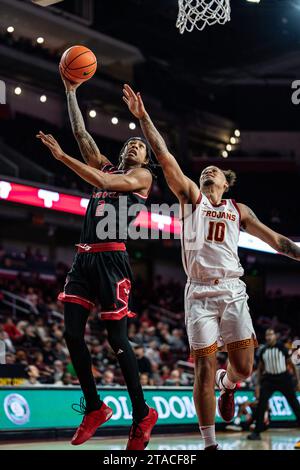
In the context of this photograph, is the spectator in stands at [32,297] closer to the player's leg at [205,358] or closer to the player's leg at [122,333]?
the player's leg at [205,358]

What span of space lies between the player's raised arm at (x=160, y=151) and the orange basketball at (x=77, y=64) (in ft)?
1.54

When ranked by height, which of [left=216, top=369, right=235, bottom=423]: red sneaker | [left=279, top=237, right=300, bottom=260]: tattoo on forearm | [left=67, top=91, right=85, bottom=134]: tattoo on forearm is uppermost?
[left=67, top=91, right=85, bottom=134]: tattoo on forearm

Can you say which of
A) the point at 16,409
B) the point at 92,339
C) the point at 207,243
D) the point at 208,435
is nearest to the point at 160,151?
the point at 207,243

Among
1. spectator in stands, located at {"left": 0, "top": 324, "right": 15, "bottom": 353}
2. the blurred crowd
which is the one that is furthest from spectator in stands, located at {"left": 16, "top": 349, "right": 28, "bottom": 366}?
spectator in stands, located at {"left": 0, "top": 324, "right": 15, "bottom": 353}

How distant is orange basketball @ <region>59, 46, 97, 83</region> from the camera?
6.54 meters

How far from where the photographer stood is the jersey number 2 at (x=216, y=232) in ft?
21.7

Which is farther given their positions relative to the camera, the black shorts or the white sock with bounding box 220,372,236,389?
the white sock with bounding box 220,372,236,389

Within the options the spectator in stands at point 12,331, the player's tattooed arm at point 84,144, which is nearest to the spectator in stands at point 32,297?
the spectator in stands at point 12,331

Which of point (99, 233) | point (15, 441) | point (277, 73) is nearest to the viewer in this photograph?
point (99, 233)

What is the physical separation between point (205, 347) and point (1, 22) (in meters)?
18.9

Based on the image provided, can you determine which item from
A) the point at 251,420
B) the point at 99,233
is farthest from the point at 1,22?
the point at 99,233

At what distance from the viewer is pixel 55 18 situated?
23.9 meters

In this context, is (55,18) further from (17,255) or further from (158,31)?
(17,255)

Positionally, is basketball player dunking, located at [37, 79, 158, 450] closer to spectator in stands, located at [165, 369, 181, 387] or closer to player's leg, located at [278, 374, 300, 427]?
player's leg, located at [278, 374, 300, 427]
